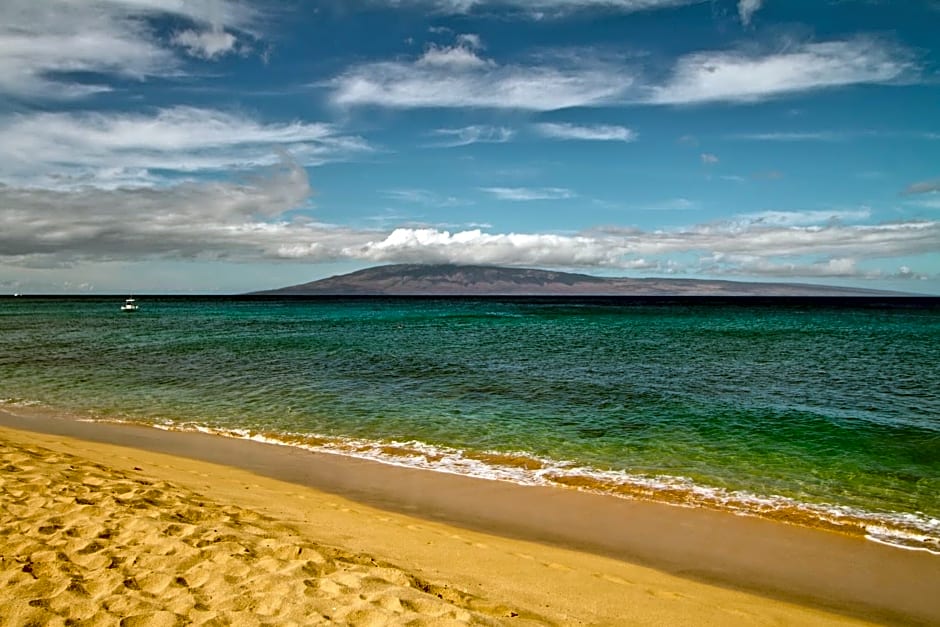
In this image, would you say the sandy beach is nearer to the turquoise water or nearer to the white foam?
the white foam

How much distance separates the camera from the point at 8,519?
24.1ft

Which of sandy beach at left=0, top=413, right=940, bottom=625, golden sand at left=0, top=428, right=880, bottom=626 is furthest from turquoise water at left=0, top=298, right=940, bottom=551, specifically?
golden sand at left=0, top=428, right=880, bottom=626

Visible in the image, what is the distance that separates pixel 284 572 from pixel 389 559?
1.39 meters

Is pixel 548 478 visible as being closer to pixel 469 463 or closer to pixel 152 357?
pixel 469 463

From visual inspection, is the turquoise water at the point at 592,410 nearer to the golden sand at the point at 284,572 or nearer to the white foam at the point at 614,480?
the white foam at the point at 614,480

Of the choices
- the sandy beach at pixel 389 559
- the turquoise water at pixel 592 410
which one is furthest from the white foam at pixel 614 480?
the sandy beach at pixel 389 559

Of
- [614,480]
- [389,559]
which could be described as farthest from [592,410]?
[389,559]

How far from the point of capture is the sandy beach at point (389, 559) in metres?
5.65

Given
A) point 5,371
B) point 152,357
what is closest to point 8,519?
point 5,371

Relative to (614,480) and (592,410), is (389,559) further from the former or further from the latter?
(592,410)

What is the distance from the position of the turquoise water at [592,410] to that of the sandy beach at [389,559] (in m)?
1.76

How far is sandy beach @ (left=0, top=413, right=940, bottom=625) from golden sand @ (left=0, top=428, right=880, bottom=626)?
0.02 m

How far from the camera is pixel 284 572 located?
6324 millimetres

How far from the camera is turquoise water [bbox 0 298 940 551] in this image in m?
11.8
